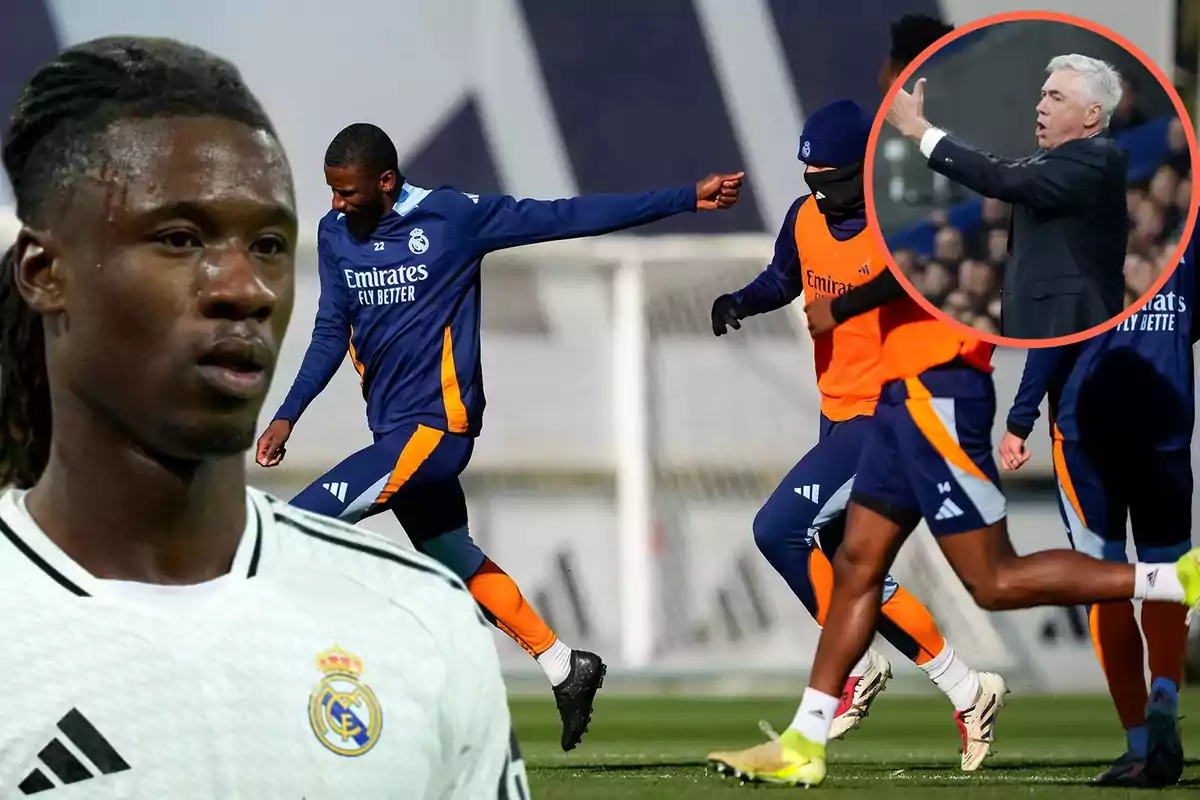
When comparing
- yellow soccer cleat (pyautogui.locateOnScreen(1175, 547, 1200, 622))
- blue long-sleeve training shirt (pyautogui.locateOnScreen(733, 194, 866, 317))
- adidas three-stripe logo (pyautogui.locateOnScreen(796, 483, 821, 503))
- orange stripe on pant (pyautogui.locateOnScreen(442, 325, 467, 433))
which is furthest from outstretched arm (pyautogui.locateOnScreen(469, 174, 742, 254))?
yellow soccer cleat (pyautogui.locateOnScreen(1175, 547, 1200, 622))

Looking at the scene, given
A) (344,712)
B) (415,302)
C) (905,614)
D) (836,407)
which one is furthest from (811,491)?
(344,712)

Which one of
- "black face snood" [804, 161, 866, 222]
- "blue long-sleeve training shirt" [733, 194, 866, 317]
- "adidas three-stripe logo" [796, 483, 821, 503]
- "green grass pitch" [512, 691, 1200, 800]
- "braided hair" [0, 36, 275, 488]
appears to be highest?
"braided hair" [0, 36, 275, 488]

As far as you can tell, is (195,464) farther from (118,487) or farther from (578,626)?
(578,626)

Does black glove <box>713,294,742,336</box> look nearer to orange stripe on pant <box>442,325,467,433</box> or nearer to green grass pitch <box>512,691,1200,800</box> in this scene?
orange stripe on pant <box>442,325,467,433</box>

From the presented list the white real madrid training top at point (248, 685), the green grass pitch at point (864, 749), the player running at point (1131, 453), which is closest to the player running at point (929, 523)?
the green grass pitch at point (864, 749)

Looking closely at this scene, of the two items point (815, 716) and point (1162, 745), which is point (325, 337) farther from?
point (1162, 745)

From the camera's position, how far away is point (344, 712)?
6.52 feet

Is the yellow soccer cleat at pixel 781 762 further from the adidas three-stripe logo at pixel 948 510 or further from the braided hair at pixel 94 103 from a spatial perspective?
the braided hair at pixel 94 103

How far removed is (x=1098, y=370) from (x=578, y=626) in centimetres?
576

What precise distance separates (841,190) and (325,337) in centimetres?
187

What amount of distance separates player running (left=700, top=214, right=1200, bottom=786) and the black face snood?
2.96 ft

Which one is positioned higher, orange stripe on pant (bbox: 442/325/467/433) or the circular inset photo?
the circular inset photo

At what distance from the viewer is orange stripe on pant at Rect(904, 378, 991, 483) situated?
5695 millimetres

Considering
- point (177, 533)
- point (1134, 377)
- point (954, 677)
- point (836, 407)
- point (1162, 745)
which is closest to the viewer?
point (177, 533)
